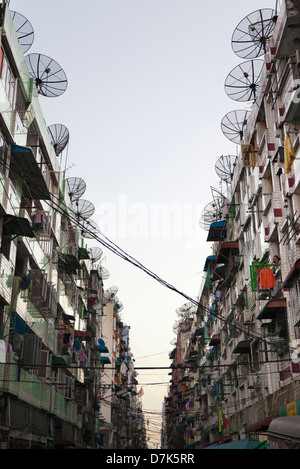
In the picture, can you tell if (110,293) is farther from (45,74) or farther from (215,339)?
(45,74)

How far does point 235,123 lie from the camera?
2961 cm

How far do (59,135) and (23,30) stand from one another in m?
9.42

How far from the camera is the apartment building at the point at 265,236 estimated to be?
776 inches

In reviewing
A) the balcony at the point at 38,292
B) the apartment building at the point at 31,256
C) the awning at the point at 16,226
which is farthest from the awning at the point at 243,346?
the awning at the point at 16,226

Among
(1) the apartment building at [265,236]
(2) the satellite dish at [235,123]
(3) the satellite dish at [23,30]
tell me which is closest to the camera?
(1) the apartment building at [265,236]

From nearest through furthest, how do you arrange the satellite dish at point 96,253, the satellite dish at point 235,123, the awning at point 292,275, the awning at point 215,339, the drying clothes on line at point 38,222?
1. the awning at point 292,275
2. the drying clothes on line at point 38,222
3. the satellite dish at point 235,123
4. the awning at point 215,339
5. the satellite dish at point 96,253

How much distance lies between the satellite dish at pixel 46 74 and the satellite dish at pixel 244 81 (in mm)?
8023

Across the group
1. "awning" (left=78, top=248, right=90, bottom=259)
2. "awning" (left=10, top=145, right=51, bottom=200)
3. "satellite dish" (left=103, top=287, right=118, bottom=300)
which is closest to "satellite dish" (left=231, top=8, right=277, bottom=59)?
"awning" (left=10, top=145, right=51, bottom=200)

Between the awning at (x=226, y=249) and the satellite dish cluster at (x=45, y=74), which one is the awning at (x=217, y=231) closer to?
the awning at (x=226, y=249)

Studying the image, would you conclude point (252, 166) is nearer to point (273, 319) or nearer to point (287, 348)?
point (273, 319)

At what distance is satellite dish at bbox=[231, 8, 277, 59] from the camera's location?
22781mm

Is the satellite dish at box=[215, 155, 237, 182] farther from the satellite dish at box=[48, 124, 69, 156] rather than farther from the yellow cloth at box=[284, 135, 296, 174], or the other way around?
the yellow cloth at box=[284, 135, 296, 174]

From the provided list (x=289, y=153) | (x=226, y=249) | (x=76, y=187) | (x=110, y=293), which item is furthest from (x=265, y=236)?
(x=110, y=293)
